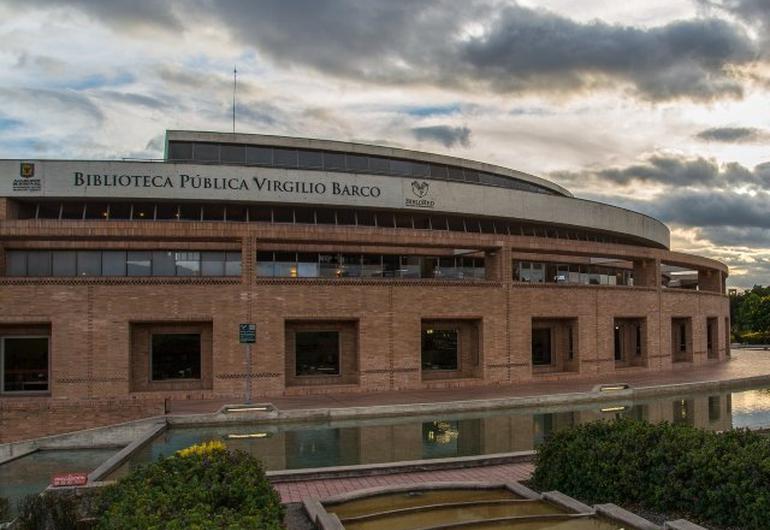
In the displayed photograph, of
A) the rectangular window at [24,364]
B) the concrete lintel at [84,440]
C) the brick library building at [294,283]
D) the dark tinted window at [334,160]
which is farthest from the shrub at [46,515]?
the dark tinted window at [334,160]

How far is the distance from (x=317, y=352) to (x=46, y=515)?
19612 millimetres

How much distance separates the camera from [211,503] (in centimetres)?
841

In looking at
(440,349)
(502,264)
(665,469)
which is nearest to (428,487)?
(665,469)

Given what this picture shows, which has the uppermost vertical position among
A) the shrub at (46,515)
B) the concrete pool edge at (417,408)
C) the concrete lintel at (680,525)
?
the shrub at (46,515)

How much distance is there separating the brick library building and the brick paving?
34.6 feet

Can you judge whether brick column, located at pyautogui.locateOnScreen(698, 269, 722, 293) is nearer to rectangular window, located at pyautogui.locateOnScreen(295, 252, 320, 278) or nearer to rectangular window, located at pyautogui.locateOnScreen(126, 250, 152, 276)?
rectangular window, located at pyautogui.locateOnScreen(295, 252, 320, 278)

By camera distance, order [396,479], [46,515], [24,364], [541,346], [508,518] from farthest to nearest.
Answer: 1. [541,346]
2. [24,364]
3. [396,479]
4. [508,518]
5. [46,515]

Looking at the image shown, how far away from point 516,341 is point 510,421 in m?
9.80

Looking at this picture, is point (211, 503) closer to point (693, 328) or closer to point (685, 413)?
point (685, 413)

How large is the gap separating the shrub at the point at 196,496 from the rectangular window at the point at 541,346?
2476cm

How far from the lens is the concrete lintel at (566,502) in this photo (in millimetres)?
9859

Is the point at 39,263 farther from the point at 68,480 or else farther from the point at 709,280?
the point at 709,280

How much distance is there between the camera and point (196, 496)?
27.3ft

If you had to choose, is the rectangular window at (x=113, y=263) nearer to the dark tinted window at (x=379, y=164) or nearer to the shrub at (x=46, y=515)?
the dark tinted window at (x=379, y=164)
